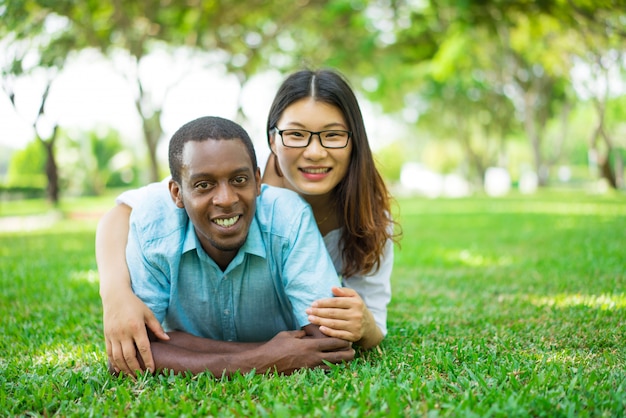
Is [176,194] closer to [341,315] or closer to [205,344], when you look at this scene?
[205,344]

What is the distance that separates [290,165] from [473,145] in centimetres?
3667

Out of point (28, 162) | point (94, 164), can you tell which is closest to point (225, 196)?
point (94, 164)

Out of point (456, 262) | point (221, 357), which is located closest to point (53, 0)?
point (456, 262)

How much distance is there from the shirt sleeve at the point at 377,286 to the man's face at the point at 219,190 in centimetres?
106

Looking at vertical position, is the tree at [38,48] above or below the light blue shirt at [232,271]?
above

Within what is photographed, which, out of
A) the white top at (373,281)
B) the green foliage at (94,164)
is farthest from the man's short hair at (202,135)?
the green foliage at (94,164)

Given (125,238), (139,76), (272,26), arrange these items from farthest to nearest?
(272,26), (139,76), (125,238)

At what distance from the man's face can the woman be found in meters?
0.58

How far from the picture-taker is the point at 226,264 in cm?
295

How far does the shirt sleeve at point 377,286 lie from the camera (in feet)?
11.4

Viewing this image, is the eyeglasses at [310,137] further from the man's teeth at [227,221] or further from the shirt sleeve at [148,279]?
the shirt sleeve at [148,279]

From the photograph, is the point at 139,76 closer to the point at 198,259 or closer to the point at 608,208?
the point at 608,208

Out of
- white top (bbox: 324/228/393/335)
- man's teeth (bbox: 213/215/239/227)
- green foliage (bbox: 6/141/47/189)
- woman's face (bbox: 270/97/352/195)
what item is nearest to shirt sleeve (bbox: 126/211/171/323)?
man's teeth (bbox: 213/215/239/227)

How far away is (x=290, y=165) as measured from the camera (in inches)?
133
